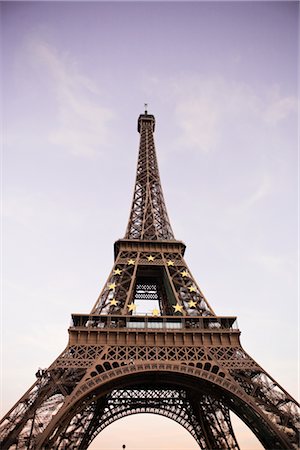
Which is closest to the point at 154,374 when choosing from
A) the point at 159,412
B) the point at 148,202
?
the point at 159,412

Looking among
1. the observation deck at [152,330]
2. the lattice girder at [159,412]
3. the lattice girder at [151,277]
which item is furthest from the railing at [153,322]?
the lattice girder at [159,412]

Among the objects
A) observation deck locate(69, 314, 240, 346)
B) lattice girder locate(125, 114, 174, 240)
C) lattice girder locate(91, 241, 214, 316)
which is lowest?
observation deck locate(69, 314, 240, 346)

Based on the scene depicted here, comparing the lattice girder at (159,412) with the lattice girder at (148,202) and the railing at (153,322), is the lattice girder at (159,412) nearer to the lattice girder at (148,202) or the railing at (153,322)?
the railing at (153,322)

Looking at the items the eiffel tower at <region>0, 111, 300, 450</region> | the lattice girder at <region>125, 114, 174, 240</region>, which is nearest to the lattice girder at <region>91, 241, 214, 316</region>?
the eiffel tower at <region>0, 111, 300, 450</region>

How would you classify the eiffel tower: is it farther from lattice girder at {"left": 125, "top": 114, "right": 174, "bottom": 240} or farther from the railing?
lattice girder at {"left": 125, "top": 114, "right": 174, "bottom": 240}

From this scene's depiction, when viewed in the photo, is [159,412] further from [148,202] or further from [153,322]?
[148,202]

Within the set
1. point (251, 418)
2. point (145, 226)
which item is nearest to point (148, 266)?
point (145, 226)

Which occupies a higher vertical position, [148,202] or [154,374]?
[148,202]
